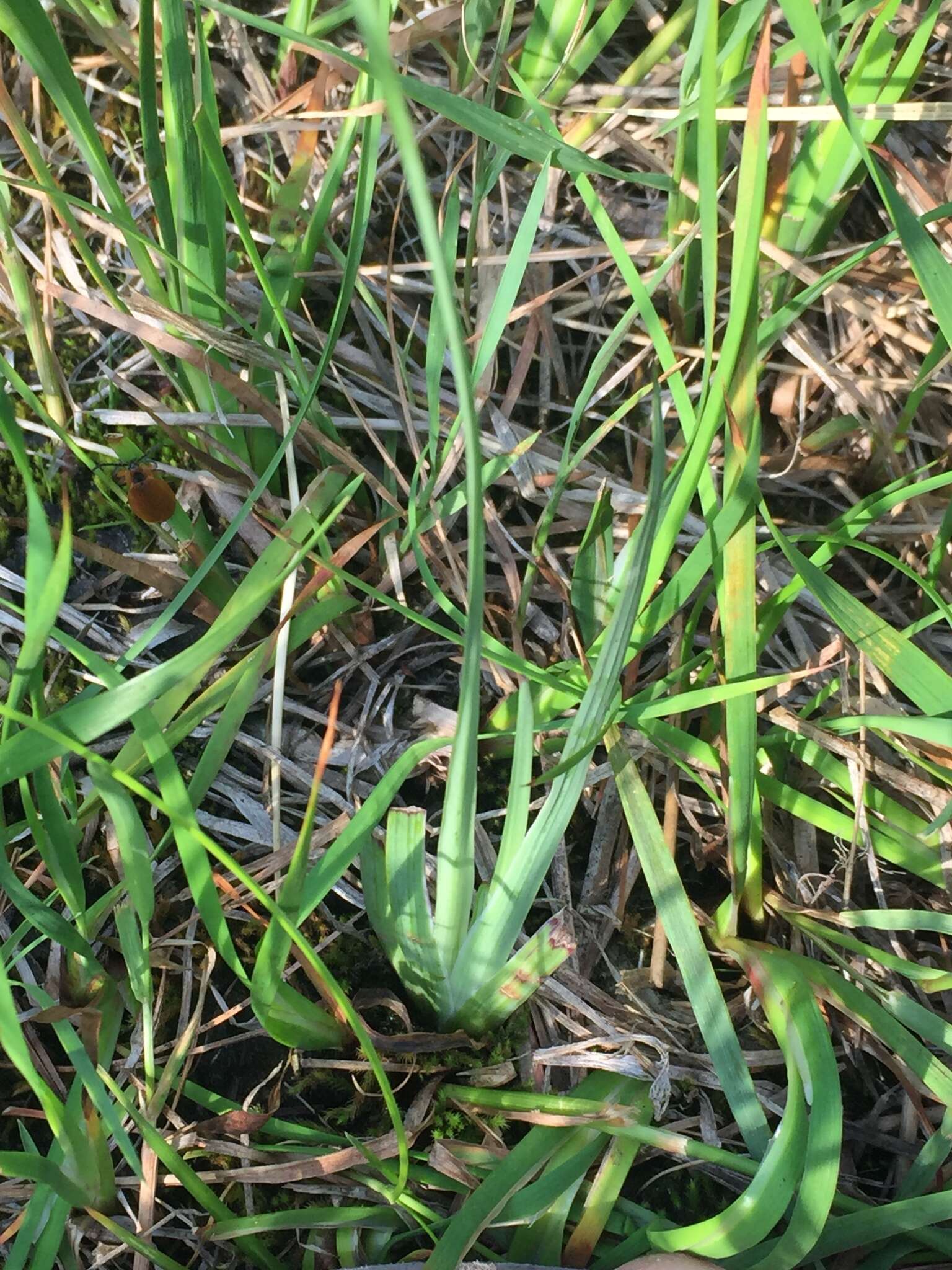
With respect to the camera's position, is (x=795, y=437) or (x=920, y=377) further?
(x=795, y=437)

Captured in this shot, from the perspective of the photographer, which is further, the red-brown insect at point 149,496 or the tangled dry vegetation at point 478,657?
the red-brown insect at point 149,496

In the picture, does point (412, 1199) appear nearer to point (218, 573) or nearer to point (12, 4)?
point (218, 573)

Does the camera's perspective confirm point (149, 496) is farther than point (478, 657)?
Yes

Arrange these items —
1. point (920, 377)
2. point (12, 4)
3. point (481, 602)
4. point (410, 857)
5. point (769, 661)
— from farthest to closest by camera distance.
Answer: point (769, 661)
point (920, 377)
point (410, 857)
point (12, 4)
point (481, 602)

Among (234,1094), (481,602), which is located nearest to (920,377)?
(481,602)

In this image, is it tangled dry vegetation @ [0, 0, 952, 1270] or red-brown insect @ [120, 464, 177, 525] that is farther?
red-brown insect @ [120, 464, 177, 525]
